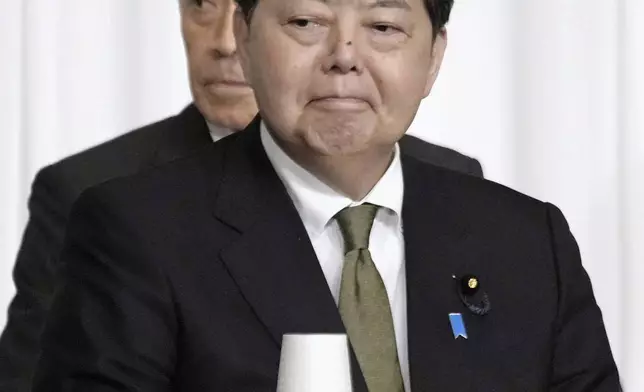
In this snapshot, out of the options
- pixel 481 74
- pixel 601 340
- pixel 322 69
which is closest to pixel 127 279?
pixel 322 69

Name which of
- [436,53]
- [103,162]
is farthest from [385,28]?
[103,162]

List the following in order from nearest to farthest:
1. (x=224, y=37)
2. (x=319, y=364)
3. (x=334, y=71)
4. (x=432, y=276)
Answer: (x=319, y=364)
(x=334, y=71)
(x=432, y=276)
(x=224, y=37)

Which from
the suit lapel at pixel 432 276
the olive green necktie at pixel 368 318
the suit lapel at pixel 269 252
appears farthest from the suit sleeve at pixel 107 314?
the suit lapel at pixel 432 276

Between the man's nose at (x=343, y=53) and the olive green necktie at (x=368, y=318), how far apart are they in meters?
0.22

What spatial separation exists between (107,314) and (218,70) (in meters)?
0.72

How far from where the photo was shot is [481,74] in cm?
240

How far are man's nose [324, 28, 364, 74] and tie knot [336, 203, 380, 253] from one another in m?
0.19

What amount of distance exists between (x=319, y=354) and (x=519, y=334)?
658 mm

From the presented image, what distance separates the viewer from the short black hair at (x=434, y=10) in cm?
153

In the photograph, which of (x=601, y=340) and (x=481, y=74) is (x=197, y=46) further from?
(x=601, y=340)

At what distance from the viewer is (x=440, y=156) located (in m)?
2.24

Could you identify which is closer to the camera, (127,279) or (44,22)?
(127,279)

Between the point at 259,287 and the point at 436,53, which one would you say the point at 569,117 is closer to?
the point at 436,53

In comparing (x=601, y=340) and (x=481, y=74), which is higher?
(x=481, y=74)
